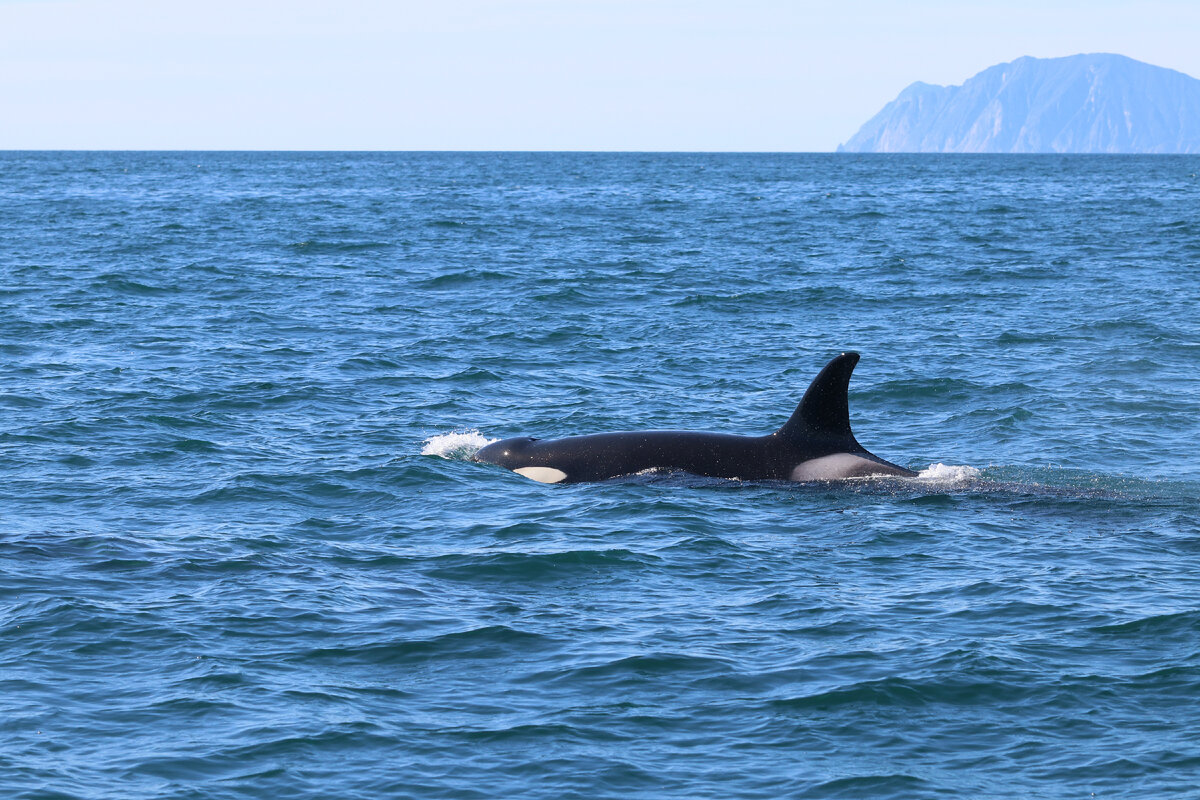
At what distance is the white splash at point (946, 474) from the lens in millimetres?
16391

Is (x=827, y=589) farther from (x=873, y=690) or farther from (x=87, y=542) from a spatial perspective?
(x=87, y=542)

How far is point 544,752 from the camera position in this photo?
9.16 m

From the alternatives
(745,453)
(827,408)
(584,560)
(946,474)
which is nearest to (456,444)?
(745,453)

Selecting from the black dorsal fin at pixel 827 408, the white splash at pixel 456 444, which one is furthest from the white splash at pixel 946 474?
the white splash at pixel 456 444

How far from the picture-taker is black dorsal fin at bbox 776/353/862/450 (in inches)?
623

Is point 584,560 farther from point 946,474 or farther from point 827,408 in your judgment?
point 946,474

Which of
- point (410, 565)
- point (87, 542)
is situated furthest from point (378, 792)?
point (87, 542)

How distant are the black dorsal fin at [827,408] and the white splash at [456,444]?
4.30m

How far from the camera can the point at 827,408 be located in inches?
639

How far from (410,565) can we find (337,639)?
2270 millimetres

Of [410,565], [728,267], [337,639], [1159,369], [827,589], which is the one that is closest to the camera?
[337,639]

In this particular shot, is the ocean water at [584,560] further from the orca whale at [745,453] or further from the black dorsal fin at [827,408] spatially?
the black dorsal fin at [827,408]

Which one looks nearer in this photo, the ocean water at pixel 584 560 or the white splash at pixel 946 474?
the ocean water at pixel 584 560

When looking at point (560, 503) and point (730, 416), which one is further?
point (730, 416)
